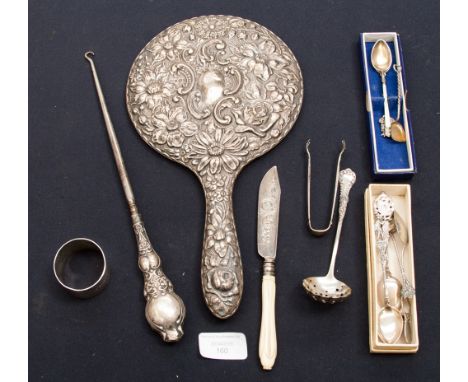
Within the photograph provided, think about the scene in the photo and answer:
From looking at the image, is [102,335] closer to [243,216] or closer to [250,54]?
[243,216]

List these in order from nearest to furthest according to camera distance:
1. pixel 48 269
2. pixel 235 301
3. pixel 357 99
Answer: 1. pixel 235 301
2. pixel 48 269
3. pixel 357 99

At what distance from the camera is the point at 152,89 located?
1988mm

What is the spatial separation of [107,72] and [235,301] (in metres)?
0.93

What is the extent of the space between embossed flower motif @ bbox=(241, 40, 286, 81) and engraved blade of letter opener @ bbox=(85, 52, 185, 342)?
21.6 inches

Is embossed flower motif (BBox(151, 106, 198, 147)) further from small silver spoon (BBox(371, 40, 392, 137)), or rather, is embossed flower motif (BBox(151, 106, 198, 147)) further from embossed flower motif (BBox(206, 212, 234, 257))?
small silver spoon (BBox(371, 40, 392, 137))

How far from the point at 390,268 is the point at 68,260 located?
38.9 inches

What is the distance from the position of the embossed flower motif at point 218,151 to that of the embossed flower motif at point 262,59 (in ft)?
0.78

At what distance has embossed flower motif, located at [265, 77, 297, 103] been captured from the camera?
1.96 m

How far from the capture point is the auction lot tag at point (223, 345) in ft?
5.83

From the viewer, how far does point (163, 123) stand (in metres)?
1.95

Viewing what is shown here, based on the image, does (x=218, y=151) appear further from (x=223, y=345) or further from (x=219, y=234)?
(x=223, y=345)

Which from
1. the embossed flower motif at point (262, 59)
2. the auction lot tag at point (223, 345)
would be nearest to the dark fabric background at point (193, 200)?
the auction lot tag at point (223, 345)

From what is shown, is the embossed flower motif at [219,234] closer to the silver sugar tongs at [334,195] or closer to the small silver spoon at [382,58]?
the silver sugar tongs at [334,195]

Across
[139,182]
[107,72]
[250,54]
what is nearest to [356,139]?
[250,54]
